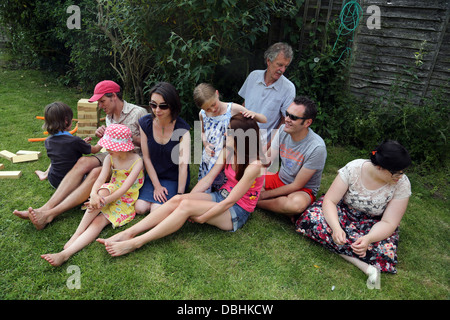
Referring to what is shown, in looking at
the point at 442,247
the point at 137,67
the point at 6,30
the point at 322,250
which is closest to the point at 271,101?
the point at 322,250

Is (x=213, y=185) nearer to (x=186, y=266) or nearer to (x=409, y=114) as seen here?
(x=186, y=266)

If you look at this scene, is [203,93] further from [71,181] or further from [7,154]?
[7,154]

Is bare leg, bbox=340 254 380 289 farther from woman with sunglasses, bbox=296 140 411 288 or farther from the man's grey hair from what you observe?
the man's grey hair

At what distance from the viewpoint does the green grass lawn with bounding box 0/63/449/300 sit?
94.7 inches

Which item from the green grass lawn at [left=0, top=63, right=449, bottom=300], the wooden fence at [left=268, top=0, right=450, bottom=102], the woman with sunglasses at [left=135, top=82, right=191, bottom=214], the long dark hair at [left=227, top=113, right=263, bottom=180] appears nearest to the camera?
the green grass lawn at [left=0, top=63, right=449, bottom=300]

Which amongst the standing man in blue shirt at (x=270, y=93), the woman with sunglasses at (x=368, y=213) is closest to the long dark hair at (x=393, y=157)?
the woman with sunglasses at (x=368, y=213)

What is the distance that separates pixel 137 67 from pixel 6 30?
575 cm

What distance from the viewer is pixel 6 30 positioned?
350 inches

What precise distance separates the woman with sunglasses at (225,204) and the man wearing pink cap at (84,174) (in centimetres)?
69

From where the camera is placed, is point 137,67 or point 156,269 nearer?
point 156,269

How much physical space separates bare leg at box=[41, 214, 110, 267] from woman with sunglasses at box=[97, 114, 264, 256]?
22 cm

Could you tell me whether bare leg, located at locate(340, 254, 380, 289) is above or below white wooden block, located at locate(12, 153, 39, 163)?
above

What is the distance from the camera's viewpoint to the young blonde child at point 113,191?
2.82 meters

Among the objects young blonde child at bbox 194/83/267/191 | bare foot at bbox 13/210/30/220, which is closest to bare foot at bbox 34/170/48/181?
bare foot at bbox 13/210/30/220
